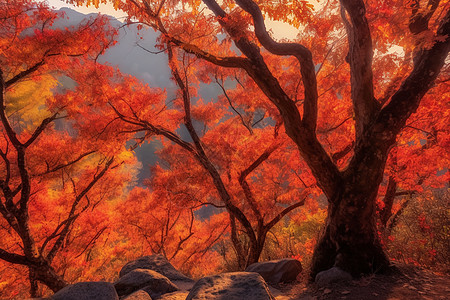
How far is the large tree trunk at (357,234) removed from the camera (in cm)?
373

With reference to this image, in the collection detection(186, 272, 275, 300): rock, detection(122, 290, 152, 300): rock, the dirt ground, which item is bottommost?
the dirt ground

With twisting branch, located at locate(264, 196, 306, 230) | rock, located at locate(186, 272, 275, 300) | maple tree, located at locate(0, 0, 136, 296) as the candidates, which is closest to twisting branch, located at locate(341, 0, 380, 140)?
rock, located at locate(186, 272, 275, 300)

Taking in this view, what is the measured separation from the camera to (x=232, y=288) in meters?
2.53

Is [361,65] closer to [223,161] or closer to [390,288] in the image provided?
[390,288]

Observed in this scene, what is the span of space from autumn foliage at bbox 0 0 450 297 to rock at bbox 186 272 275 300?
1968 mm

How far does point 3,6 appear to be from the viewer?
17.5ft

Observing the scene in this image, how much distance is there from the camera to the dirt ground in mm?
3078

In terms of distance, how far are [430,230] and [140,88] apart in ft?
29.4

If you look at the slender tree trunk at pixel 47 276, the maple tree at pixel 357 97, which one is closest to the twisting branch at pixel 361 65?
the maple tree at pixel 357 97

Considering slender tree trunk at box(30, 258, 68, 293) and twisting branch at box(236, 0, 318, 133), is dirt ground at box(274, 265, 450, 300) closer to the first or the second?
twisting branch at box(236, 0, 318, 133)

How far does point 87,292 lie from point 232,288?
5.95 ft

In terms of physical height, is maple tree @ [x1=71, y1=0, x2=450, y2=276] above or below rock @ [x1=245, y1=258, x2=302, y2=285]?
above

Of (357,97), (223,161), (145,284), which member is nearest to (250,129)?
(223,161)

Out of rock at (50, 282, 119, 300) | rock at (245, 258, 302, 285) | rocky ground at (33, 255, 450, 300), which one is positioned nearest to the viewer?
rocky ground at (33, 255, 450, 300)
